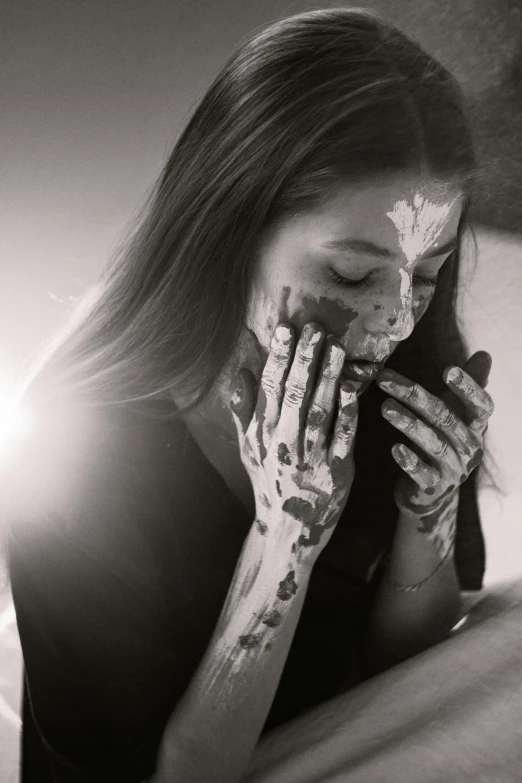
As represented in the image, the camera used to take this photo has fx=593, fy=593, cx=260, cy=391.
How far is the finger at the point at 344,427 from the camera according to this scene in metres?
0.52

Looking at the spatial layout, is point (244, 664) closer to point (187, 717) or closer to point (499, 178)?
point (187, 717)

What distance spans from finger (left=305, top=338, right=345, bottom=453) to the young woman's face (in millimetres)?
29

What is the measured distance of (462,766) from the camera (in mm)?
507

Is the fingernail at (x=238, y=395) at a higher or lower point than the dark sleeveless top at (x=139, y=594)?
higher

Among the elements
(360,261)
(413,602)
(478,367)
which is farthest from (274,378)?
(413,602)

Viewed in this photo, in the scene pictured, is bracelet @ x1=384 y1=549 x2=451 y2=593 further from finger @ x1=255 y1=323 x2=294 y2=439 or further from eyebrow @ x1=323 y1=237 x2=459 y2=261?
eyebrow @ x1=323 y1=237 x2=459 y2=261

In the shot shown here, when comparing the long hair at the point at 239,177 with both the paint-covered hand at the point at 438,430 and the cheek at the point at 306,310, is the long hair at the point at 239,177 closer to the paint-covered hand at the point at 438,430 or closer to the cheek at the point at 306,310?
the cheek at the point at 306,310

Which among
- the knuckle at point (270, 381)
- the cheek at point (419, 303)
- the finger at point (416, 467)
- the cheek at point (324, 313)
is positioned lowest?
the finger at point (416, 467)

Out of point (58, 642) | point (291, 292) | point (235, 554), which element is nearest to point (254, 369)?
point (291, 292)

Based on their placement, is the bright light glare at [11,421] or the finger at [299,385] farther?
the bright light glare at [11,421]

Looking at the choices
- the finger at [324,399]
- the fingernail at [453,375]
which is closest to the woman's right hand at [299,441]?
the finger at [324,399]

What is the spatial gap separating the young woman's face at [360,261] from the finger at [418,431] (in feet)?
0.17

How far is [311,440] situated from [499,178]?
361mm

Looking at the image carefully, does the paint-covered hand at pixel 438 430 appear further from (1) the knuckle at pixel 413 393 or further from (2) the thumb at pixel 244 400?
(2) the thumb at pixel 244 400
